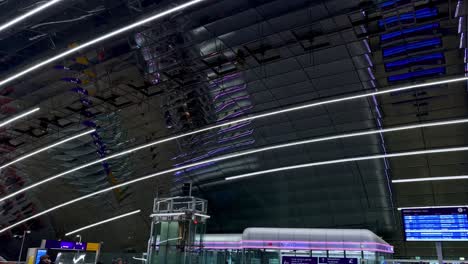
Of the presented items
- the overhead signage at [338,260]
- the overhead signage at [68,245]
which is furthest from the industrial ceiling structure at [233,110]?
the overhead signage at [68,245]

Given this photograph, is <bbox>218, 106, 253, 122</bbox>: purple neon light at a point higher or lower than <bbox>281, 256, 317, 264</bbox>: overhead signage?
higher

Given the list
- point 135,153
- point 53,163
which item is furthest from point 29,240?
point 135,153

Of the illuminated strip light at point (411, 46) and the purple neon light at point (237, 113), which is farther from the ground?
the illuminated strip light at point (411, 46)

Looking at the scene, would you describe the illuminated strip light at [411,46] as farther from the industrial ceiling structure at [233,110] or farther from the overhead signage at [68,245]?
the overhead signage at [68,245]

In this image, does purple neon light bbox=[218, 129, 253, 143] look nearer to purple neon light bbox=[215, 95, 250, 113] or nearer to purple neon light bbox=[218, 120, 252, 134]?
purple neon light bbox=[218, 120, 252, 134]

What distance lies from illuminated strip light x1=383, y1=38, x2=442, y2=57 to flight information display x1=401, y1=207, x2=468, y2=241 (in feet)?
27.1

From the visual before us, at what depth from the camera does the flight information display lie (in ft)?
40.4

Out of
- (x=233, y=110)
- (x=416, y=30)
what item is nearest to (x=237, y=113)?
(x=233, y=110)

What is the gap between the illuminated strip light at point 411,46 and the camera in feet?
54.9

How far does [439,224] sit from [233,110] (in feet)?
45.4

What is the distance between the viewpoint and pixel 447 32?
15891 millimetres

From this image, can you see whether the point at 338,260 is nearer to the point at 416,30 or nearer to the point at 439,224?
the point at 439,224

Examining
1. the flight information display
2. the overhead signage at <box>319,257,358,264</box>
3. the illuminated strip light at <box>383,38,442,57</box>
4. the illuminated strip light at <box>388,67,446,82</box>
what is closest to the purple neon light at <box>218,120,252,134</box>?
the illuminated strip light at <box>388,67,446,82</box>

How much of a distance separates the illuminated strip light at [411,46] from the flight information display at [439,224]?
8.26 metres
